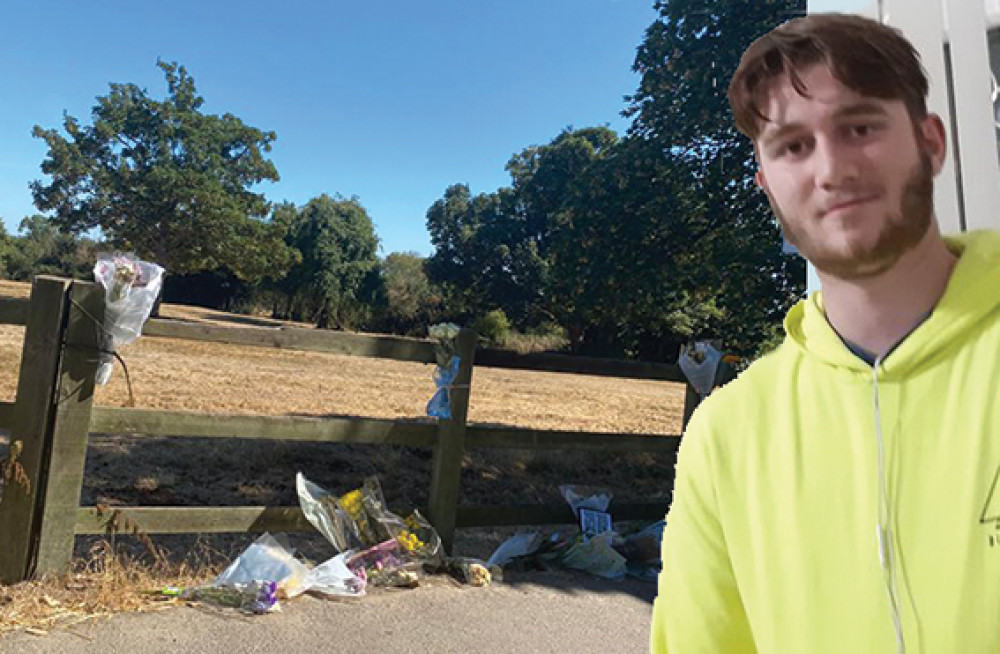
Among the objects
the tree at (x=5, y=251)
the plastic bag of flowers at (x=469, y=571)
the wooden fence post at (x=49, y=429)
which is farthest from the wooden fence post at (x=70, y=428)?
the tree at (x=5, y=251)

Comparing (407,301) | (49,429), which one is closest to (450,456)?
(49,429)

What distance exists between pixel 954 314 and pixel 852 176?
0.20m

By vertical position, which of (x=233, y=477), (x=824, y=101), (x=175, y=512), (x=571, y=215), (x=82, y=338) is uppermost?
(x=571, y=215)

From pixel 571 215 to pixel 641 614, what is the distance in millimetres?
5128

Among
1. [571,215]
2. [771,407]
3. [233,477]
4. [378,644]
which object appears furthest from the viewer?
[571,215]

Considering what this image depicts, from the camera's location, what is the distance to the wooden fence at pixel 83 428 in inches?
121

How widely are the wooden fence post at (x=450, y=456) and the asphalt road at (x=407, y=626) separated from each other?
41cm

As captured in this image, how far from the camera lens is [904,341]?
0.79 m

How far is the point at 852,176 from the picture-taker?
0.78 meters

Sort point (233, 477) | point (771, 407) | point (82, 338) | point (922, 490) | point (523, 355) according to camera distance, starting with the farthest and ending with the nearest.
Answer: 1. point (233, 477)
2. point (523, 355)
3. point (82, 338)
4. point (771, 407)
5. point (922, 490)

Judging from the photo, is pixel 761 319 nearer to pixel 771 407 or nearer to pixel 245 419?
pixel 245 419

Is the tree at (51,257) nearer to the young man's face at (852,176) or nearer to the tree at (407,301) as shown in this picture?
the tree at (407,301)

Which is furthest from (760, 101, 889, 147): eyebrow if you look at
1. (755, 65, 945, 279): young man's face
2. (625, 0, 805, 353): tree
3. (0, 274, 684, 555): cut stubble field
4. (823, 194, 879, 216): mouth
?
(625, 0, 805, 353): tree

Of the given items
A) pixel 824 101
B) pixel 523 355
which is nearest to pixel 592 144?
pixel 523 355
